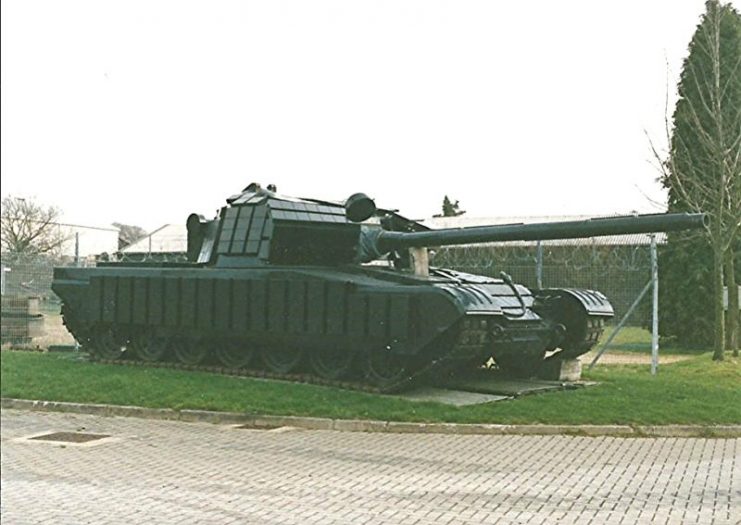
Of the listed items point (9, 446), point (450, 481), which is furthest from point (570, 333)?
point (9, 446)

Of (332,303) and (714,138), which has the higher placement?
(714,138)

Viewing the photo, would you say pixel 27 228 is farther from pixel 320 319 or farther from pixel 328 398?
pixel 320 319

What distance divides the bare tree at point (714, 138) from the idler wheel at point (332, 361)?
7.95m

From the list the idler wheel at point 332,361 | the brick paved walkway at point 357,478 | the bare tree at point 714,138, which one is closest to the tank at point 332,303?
the idler wheel at point 332,361

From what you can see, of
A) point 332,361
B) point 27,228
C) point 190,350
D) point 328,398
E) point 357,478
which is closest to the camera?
point 27,228

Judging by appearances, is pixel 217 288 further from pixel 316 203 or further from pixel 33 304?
pixel 33 304

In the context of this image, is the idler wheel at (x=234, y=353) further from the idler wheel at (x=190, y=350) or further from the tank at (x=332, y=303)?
the idler wheel at (x=190, y=350)

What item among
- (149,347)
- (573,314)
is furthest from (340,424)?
(149,347)

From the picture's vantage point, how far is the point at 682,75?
5.17m

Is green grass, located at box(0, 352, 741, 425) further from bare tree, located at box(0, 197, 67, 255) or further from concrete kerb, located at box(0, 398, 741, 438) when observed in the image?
bare tree, located at box(0, 197, 67, 255)

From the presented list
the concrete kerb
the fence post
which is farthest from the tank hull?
the fence post

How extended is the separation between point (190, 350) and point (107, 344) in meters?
1.88

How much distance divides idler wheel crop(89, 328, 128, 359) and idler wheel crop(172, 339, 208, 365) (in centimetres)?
118

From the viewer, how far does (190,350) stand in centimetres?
1584
